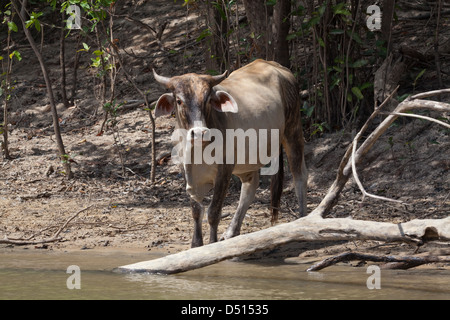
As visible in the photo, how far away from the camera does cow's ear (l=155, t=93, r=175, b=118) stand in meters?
6.21

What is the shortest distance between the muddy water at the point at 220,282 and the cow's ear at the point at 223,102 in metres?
1.23

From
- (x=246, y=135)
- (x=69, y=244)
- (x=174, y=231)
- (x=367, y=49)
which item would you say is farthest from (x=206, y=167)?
(x=367, y=49)

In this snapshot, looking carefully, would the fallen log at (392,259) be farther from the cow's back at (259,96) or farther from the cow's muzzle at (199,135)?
the cow's back at (259,96)

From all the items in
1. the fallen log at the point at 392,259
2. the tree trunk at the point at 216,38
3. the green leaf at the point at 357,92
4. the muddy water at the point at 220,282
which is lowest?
the muddy water at the point at 220,282

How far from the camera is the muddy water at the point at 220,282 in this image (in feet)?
16.2

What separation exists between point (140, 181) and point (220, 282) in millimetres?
Answer: 3692

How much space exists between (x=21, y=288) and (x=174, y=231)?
219 centimetres

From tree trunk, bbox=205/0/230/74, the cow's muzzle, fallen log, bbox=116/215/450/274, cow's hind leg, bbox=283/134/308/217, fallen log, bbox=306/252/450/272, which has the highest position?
tree trunk, bbox=205/0/230/74

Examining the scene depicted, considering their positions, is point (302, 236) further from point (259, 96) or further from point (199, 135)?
point (259, 96)

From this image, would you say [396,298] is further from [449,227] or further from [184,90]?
[184,90]

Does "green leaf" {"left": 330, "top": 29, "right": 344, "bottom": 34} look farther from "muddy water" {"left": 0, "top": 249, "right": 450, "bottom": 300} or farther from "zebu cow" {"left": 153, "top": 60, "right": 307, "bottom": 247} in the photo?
"muddy water" {"left": 0, "top": 249, "right": 450, "bottom": 300}

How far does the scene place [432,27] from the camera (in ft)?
33.7

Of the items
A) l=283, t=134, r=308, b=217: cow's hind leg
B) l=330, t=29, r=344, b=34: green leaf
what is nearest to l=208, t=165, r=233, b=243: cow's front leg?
l=283, t=134, r=308, b=217: cow's hind leg

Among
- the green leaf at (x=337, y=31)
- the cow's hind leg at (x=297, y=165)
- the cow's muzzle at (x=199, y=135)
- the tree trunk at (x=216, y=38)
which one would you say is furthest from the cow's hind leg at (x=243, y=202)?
the green leaf at (x=337, y=31)
